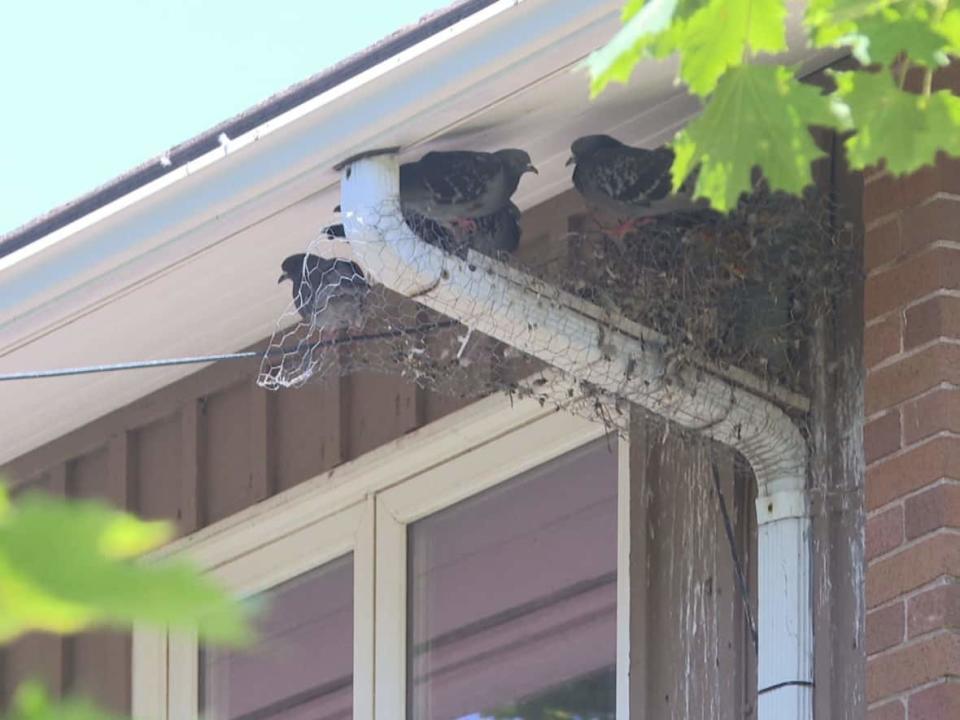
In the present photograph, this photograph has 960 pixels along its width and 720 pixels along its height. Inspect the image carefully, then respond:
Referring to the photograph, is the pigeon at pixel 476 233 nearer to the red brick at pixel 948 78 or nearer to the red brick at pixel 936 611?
the red brick at pixel 948 78

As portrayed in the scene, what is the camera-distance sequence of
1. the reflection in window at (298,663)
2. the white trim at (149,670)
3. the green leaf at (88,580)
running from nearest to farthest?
1. the green leaf at (88,580)
2. the reflection in window at (298,663)
3. the white trim at (149,670)

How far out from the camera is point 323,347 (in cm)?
409

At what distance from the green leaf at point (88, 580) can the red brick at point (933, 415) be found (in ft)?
9.73

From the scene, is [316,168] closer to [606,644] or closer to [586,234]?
[586,234]

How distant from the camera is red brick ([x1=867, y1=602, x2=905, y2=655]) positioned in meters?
3.53

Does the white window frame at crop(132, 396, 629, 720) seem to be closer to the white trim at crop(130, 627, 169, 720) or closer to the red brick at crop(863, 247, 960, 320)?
the white trim at crop(130, 627, 169, 720)

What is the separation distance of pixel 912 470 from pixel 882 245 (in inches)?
18.4

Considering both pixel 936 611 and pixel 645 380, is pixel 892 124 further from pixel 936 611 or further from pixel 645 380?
→ pixel 645 380

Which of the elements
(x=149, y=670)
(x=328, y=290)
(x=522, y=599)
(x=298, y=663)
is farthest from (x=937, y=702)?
(x=149, y=670)

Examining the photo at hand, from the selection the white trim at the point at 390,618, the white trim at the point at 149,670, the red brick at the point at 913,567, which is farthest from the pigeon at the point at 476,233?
the white trim at the point at 149,670

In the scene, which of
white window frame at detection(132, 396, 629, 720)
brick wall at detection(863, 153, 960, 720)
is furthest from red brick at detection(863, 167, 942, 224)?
white window frame at detection(132, 396, 629, 720)

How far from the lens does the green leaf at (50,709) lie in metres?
0.71

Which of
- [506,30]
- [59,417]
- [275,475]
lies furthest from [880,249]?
[59,417]

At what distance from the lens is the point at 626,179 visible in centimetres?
373
